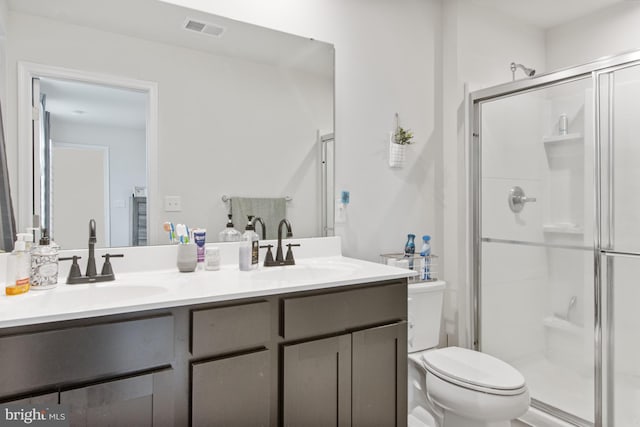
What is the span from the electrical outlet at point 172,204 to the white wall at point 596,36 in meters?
2.73

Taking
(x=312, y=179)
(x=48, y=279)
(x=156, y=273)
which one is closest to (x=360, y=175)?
(x=312, y=179)

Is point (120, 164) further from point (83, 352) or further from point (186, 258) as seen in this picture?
point (83, 352)

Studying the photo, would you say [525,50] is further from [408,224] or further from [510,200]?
[408,224]

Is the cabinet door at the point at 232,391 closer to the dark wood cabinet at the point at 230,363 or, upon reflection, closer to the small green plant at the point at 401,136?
the dark wood cabinet at the point at 230,363

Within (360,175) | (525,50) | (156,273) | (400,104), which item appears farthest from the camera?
(525,50)

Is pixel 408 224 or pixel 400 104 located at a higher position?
pixel 400 104

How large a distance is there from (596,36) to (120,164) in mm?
2962

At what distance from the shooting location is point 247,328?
1239 mm

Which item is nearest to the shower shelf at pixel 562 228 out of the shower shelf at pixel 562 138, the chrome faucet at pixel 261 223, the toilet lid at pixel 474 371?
the shower shelf at pixel 562 138

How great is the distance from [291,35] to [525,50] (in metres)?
1.79

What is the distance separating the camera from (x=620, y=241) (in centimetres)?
182

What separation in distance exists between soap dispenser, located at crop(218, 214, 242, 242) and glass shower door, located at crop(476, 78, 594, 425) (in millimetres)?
1450

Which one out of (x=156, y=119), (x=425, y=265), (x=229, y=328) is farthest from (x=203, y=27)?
(x=425, y=265)

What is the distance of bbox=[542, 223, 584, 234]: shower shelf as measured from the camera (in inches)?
79.6
